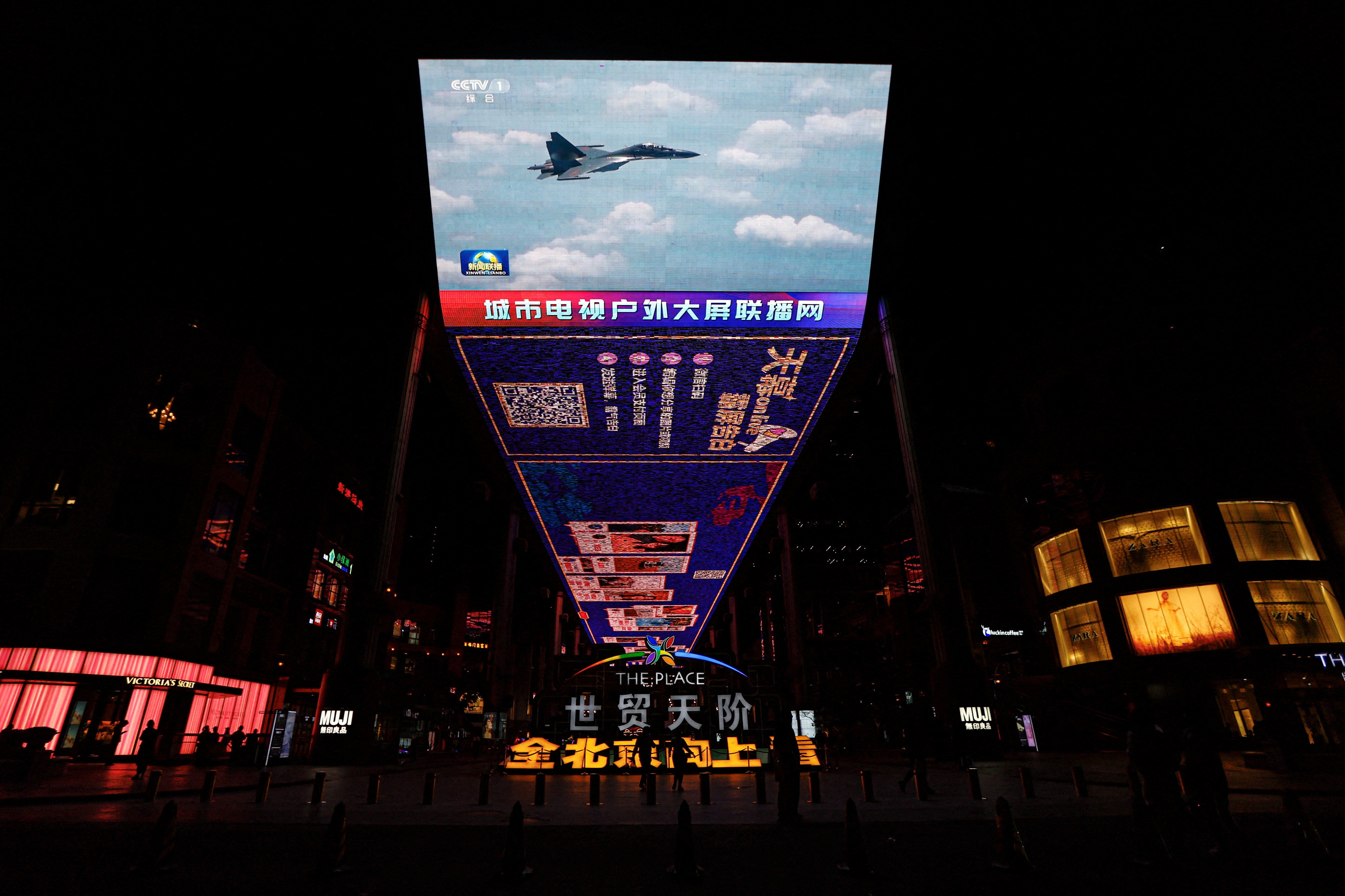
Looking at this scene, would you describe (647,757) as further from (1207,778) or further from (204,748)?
(204,748)

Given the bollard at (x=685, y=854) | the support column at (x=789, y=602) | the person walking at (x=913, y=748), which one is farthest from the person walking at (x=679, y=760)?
the support column at (x=789, y=602)

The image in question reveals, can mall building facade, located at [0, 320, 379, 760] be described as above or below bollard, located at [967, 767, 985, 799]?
above

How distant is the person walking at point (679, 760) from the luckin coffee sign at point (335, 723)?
923 centimetres

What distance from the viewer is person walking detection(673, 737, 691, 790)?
12.7m

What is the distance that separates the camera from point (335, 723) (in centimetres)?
1725

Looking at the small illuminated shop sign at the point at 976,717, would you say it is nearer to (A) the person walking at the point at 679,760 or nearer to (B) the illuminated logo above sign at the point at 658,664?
(A) the person walking at the point at 679,760

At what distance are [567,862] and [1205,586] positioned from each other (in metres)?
32.0

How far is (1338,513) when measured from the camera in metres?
26.0

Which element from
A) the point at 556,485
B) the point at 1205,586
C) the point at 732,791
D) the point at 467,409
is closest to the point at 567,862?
the point at 732,791

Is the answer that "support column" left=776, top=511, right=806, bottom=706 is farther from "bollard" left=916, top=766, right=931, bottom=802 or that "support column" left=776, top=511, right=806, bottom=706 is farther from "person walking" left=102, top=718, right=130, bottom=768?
"person walking" left=102, top=718, right=130, bottom=768

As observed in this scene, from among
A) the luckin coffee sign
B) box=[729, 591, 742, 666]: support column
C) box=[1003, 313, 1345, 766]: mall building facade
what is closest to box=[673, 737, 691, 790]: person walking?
the luckin coffee sign

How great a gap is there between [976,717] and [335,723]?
17.3 meters

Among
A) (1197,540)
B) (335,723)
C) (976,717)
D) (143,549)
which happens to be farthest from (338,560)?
(1197,540)

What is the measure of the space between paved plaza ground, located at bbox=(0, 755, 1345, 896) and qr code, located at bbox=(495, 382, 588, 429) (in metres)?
11.3
